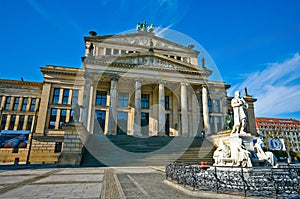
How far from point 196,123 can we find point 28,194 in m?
30.6

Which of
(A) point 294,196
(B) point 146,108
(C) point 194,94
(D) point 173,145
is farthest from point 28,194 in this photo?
(C) point 194,94

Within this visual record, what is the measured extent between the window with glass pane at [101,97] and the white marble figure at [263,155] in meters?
27.9

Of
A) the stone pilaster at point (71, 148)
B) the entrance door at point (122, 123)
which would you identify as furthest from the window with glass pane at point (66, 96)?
the stone pilaster at point (71, 148)

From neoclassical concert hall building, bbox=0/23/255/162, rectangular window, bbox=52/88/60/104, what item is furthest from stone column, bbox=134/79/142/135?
rectangular window, bbox=52/88/60/104

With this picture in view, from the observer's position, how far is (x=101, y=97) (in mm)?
33375

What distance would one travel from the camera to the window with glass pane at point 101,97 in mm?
32938

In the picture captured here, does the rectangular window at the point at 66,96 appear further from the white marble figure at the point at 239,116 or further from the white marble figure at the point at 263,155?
the white marble figure at the point at 263,155

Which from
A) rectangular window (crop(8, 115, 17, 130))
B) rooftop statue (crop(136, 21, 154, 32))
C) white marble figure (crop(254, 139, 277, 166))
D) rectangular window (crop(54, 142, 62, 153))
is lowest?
rectangular window (crop(54, 142, 62, 153))

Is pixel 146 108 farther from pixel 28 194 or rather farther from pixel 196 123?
pixel 28 194

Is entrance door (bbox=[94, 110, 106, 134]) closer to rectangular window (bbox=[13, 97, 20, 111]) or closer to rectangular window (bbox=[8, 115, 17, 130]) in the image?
rectangular window (bbox=[8, 115, 17, 130])

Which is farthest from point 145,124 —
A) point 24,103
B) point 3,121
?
point 3,121

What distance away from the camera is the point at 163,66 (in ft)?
98.2

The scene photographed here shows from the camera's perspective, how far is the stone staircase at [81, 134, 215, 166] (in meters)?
16.1

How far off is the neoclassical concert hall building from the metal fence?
19891 millimetres
